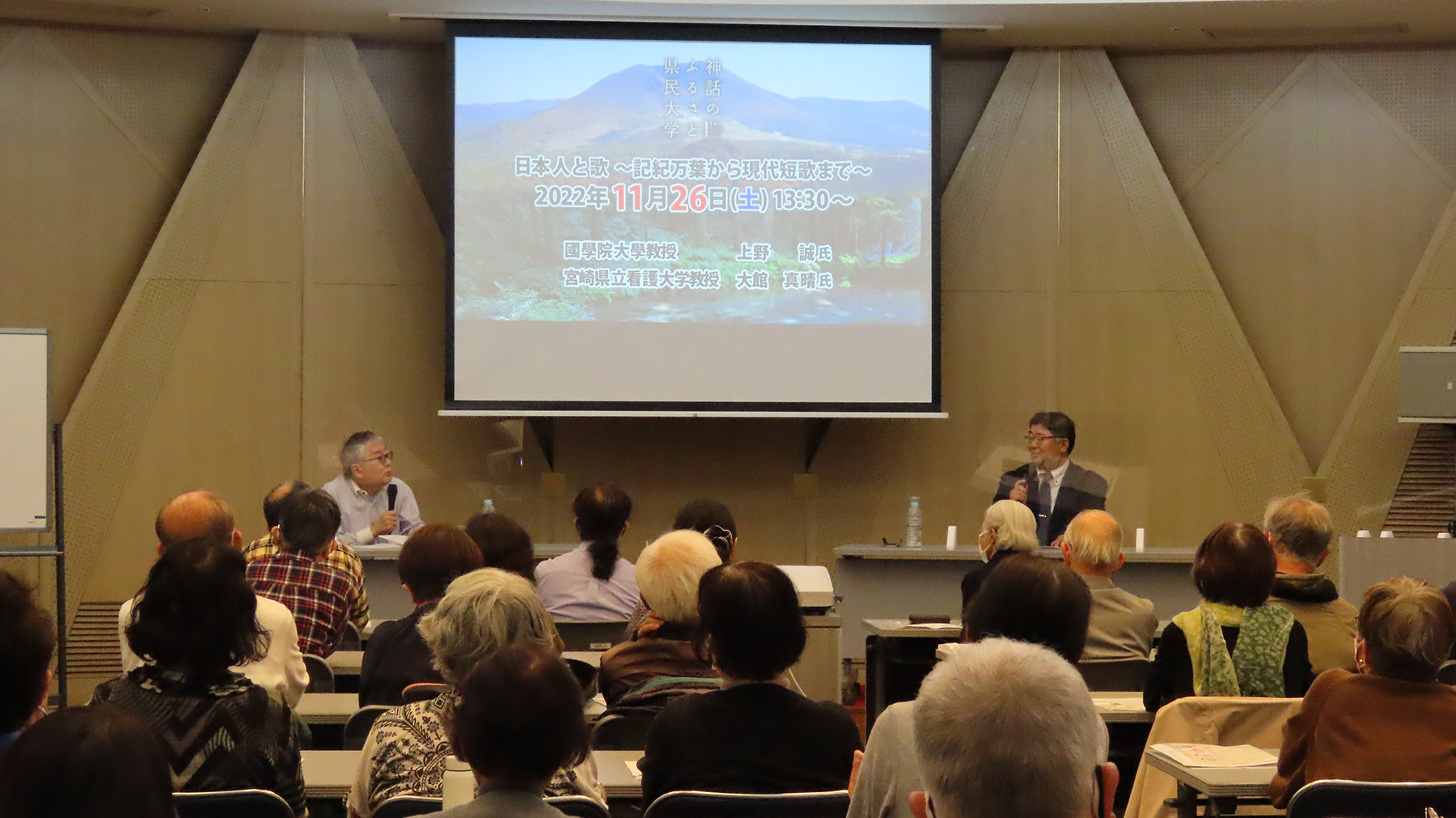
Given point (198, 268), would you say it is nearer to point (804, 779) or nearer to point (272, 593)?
point (272, 593)

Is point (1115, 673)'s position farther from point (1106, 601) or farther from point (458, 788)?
point (458, 788)

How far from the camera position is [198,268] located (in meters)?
7.52

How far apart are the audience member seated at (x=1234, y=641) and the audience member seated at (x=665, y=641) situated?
1.12 meters

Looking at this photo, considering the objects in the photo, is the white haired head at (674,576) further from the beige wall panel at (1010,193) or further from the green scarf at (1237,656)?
the beige wall panel at (1010,193)

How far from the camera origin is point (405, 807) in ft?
7.39

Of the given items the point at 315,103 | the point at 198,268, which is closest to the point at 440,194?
the point at 315,103

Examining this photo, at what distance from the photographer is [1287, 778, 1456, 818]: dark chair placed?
240 cm

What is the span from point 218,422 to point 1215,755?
19.8 feet

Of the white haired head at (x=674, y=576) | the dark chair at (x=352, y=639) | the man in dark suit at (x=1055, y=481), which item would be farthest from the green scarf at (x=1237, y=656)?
the man in dark suit at (x=1055, y=481)

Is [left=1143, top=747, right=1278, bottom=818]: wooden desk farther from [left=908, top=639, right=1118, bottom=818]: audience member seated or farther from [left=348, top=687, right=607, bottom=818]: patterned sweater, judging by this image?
[left=908, top=639, right=1118, bottom=818]: audience member seated

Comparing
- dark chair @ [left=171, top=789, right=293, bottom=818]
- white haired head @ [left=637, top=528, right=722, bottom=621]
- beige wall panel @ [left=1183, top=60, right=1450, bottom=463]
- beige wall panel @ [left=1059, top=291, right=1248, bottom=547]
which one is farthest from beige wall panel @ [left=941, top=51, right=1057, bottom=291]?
dark chair @ [left=171, top=789, right=293, bottom=818]

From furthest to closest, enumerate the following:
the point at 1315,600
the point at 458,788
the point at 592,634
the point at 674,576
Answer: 1. the point at 592,634
2. the point at 1315,600
3. the point at 674,576
4. the point at 458,788

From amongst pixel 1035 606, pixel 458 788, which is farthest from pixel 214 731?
pixel 1035 606

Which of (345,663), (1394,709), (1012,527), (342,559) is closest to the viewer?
(1394,709)
